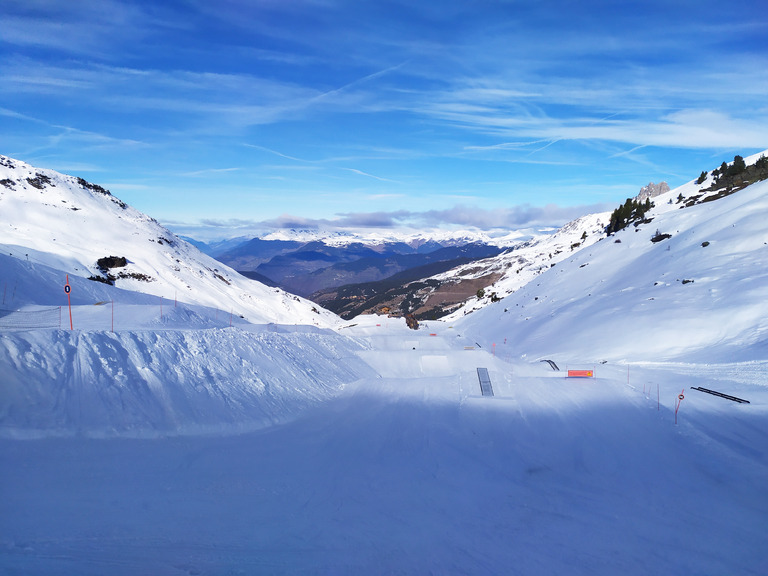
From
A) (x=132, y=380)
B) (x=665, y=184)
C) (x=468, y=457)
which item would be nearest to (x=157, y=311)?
(x=132, y=380)

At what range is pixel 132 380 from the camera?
575 inches

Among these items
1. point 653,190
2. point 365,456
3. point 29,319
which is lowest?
point 365,456

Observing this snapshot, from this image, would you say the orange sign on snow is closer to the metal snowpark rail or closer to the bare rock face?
the metal snowpark rail

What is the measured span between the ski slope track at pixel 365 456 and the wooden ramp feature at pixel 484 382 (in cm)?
34

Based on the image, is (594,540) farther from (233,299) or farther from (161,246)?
(161,246)

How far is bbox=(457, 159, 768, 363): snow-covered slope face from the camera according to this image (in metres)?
23.7

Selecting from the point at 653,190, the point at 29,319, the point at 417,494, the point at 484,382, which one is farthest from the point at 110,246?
the point at 653,190

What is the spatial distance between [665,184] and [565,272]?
168 metres

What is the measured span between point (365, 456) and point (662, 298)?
1107 inches

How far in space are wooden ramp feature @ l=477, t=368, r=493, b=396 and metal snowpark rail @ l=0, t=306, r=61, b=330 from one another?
67.3 feet

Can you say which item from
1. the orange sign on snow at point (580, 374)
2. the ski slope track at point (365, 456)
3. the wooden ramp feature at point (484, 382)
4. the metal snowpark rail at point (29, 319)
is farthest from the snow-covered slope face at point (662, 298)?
the metal snowpark rail at point (29, 319)

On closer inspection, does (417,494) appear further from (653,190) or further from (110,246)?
(653,190)

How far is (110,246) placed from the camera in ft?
203

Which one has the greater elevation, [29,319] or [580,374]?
[29,319]
